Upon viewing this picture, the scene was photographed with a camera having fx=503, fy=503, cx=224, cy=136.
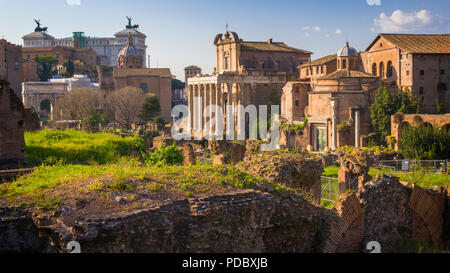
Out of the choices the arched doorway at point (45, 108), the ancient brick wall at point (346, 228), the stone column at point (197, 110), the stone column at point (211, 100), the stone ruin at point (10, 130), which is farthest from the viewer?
the arched doorway at point (45, 108)

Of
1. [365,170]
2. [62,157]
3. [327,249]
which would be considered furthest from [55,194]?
[365,170]

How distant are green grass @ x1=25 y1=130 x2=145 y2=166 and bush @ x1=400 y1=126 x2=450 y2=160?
48.7 ft

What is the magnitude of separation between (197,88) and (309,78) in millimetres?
14893

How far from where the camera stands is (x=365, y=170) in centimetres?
1484

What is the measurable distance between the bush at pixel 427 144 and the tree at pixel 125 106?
111ft

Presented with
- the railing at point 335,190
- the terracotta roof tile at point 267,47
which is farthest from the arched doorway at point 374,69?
the railing at point 335,190

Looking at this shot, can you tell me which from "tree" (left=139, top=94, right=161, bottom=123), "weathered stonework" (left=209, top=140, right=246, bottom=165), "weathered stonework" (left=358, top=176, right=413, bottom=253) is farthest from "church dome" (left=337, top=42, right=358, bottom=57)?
"weathered stonework" (left=358, top=176, right=413, bottom=253)

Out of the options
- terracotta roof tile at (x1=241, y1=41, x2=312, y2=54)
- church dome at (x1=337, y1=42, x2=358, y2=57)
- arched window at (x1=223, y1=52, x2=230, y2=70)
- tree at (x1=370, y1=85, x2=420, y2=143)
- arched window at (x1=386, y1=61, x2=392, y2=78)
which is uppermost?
terracotta roof tile at (x1=241, y1=41, x2=312, y2=54)

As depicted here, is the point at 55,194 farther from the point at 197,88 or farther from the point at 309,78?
the point at 197,88

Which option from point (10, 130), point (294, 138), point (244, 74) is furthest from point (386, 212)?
point (244, 74)

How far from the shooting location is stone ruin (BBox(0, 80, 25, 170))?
13.2 metres

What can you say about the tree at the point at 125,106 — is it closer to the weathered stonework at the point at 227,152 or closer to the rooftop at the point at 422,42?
the rooftop at the point at 422,42

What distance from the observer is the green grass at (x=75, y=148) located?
14414 millimetres

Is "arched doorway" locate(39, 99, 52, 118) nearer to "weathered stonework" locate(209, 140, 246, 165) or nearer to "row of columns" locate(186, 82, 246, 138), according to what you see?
"row of columns" locate(186, 82, 246, 138)
